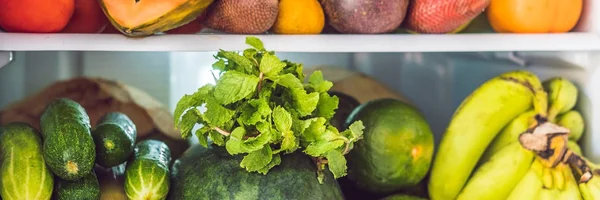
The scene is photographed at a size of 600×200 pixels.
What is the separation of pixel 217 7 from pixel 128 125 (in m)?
0.23

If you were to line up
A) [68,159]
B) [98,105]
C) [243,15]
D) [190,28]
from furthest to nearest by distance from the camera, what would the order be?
[98,105] → [190,28] → [243,15] → [68,159]

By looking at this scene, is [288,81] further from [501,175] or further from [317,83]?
[501,175]

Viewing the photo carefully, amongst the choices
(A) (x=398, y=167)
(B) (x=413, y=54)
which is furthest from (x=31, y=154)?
(B) (x=413, y=54)

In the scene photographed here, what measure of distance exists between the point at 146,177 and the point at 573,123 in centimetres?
68

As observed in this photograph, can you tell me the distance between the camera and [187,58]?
1369 mm

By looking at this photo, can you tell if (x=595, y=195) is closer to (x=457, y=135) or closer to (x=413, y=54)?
(x=457, y=135)

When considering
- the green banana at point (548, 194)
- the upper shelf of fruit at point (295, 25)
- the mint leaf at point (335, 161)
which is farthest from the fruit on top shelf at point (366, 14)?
the green banana at point (548, 194)

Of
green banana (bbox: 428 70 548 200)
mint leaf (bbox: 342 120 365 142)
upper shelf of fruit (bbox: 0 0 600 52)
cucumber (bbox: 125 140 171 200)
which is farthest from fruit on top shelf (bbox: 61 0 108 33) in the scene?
green banana (bbox: 428 70 548 200)

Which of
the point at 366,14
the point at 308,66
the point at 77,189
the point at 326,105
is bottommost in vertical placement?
the point at 308,66

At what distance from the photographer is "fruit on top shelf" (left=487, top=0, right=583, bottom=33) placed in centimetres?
87

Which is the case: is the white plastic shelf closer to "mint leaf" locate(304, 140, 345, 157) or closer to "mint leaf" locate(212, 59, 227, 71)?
"mint leaf" locate(212, 59, 227, 71)

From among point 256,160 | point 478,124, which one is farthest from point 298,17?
point 478,124

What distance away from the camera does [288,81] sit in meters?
0.75

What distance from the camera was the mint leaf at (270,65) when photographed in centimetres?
73
